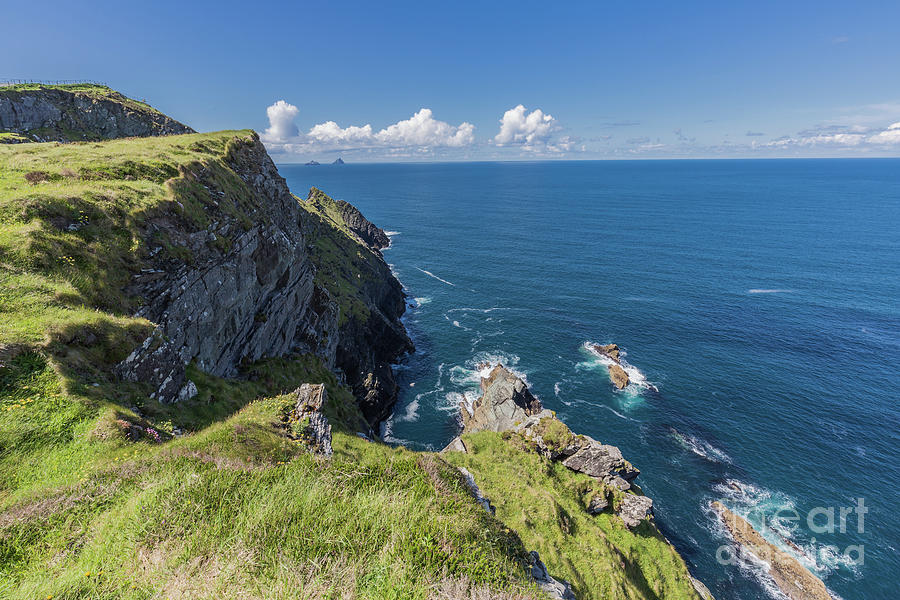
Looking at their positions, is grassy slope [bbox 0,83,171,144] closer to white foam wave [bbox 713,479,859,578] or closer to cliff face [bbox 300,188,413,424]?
cliff face [bbox 300,188,413,424]

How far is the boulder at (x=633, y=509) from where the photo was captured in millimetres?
30631

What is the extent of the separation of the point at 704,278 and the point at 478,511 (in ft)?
365

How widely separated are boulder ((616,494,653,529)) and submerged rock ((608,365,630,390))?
29.6m

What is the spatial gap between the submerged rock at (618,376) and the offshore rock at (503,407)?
16473mm

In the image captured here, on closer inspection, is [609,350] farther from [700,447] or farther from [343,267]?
[343,267]

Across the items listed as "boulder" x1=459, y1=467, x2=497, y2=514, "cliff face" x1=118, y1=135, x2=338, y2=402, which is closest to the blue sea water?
"cliff face" x1=118, y1=135, x2=338, y2=402

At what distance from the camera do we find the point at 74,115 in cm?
6388

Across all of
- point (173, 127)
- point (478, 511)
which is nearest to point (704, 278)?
point (478, 511)

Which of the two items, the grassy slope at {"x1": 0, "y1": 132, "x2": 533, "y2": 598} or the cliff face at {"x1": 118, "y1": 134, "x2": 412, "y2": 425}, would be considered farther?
the cliff face at {"x1": 118, "y1": 134, "x2": 412, "y2": 425}

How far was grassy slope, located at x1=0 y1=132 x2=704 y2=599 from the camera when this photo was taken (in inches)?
313

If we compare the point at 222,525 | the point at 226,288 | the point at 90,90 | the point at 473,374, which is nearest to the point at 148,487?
the point at 222,525

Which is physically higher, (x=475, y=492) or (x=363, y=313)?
(x=475, y=492)

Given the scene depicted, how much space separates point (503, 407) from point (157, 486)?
4189 cm

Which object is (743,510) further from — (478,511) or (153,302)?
(153,302)
